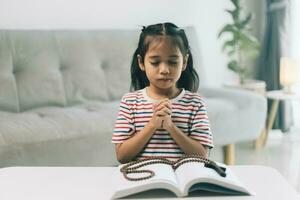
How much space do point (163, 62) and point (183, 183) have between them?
354mm

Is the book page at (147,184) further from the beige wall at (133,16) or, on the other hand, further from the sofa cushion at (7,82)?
the beige wall at (133,16)

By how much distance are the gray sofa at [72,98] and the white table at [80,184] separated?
0.80 meters

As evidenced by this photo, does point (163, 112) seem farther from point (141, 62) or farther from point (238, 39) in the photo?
point (238, 39)

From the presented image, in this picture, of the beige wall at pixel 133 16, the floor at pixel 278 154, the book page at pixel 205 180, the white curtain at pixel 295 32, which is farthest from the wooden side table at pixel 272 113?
the book page at pixel 205 180

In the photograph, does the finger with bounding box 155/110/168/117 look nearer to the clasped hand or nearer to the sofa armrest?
the clasped hand

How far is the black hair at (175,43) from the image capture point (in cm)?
124

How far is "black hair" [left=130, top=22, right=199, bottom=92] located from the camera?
4.07 feet

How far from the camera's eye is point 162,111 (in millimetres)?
1173

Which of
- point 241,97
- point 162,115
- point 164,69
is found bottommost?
point 241,97

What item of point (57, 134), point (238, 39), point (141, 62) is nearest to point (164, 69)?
point (141, 62)

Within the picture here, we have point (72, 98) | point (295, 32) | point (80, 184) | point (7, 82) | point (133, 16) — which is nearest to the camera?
point (80, 184)

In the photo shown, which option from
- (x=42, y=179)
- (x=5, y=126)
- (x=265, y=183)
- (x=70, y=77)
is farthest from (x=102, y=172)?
(x=70, y=77)

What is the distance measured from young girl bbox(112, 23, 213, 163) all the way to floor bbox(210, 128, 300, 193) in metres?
1.36

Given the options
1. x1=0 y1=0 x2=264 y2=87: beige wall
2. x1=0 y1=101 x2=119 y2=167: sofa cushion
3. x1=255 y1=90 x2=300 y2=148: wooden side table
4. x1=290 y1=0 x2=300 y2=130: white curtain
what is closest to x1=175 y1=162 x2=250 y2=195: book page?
x1=0 y1=101 x2=119 y2=167: sofa cushion
